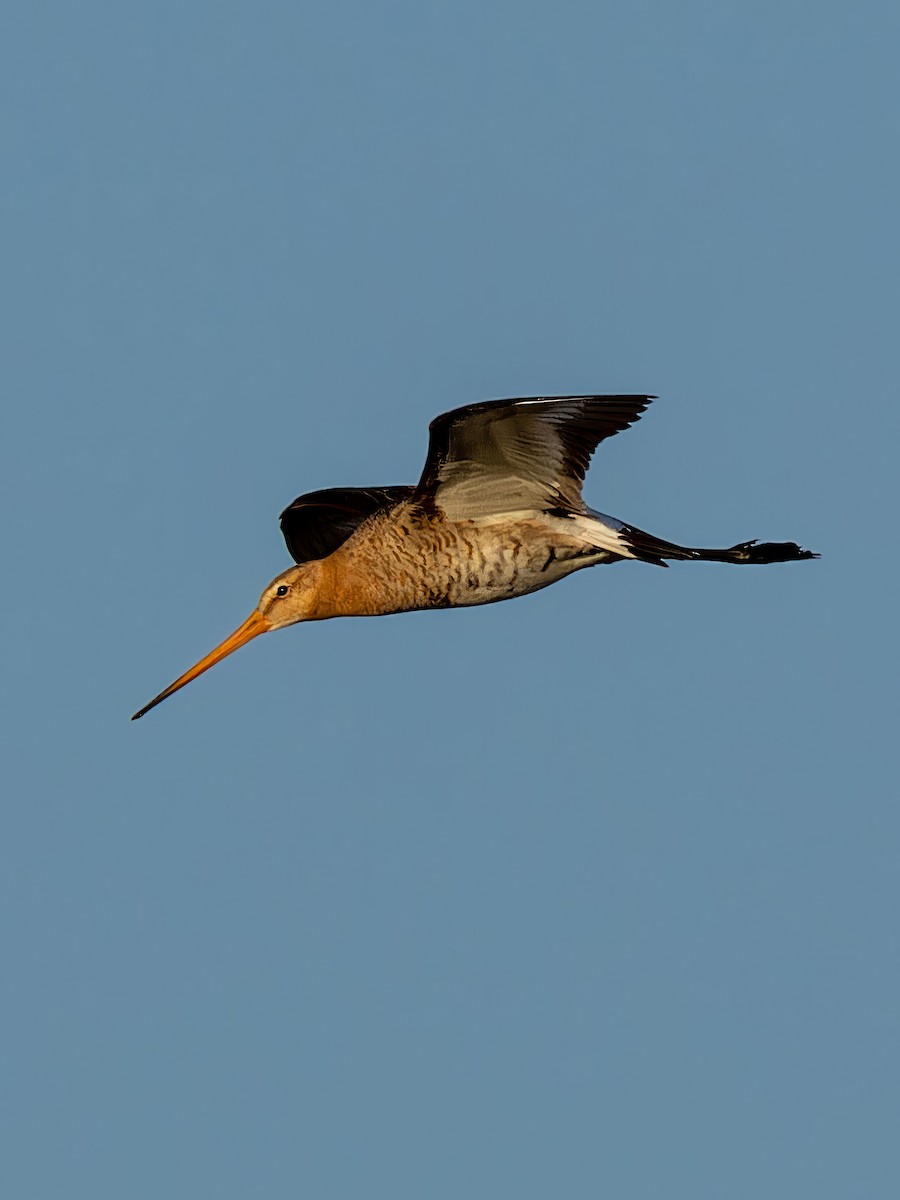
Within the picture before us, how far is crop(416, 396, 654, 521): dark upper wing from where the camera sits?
16.5 m

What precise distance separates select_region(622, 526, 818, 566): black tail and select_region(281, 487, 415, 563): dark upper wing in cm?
240

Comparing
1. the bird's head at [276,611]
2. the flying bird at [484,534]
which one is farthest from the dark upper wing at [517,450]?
the bird's head at [276,611]

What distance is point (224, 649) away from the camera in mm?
19000

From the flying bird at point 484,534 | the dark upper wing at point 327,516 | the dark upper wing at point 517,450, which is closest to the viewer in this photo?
the dark upper wing at point 517,450

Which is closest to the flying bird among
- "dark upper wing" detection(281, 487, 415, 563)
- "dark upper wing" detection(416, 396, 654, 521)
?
"dark upper wing" detection(416, 396, 654, 521)

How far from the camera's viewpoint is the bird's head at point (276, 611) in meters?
18.4

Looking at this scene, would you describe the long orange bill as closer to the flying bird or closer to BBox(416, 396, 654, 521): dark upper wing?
the flying bird

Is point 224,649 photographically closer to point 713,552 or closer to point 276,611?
point 276,611

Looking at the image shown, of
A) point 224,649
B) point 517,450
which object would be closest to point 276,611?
point 224,649

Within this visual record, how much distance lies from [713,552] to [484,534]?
6.70 feet

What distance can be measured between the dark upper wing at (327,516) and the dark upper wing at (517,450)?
1.82 metres

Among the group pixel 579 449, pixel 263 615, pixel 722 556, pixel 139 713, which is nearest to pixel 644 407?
pixel 579 449

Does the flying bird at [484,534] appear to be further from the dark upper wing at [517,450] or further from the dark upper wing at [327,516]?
the dark upper wing at [327,516]

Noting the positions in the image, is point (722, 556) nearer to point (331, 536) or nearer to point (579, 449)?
point (579, 449)
